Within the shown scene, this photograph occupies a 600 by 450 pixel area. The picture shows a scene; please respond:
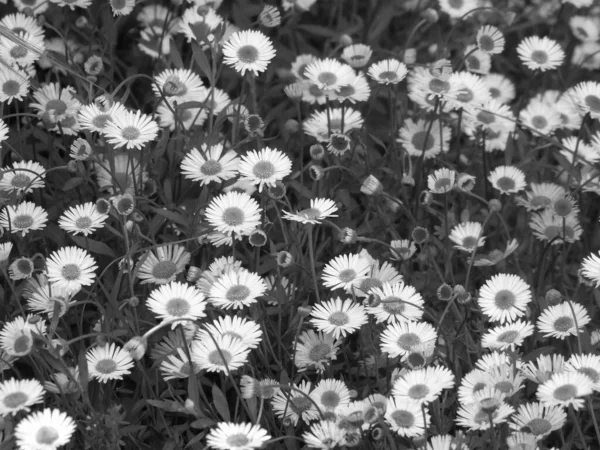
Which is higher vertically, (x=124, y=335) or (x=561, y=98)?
(x=561, y=98)

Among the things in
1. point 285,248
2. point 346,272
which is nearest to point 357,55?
point 285,248

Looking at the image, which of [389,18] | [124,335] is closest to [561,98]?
[389,18]

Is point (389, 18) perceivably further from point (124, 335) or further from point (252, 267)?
point (124, 335)

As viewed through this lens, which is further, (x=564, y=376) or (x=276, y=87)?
(x=276, y=87)

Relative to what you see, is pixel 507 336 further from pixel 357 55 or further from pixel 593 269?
pixel 357 55

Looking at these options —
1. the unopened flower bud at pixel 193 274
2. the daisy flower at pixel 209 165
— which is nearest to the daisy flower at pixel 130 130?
the daisy flower at pixel 209 165
